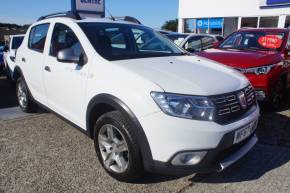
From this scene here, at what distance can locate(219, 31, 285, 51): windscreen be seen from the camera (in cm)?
624

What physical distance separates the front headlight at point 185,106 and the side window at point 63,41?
1.34m

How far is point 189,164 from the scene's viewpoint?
2816mm

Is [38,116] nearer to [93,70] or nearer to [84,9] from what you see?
[93,70]

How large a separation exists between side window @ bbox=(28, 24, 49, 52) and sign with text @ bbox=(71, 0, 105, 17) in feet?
25.5

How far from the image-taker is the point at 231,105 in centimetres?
297

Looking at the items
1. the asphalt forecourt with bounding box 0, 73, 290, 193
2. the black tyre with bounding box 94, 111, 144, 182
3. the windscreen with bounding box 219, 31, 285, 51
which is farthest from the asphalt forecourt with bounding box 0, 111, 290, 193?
the windscreen with bounding box 219, 31, 285, 51

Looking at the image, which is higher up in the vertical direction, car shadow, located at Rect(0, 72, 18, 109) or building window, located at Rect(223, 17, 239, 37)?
building window, located at Rect(223, 17, 239, 37)

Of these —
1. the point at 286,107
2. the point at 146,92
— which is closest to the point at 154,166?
the point at 146,92

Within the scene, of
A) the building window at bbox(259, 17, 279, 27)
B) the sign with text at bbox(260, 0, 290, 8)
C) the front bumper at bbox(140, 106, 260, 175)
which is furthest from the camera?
the building window at bbox(259, 17, 279, 27)

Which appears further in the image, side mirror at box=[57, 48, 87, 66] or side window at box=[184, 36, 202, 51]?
side window at box=[184, 36, 202, 51]

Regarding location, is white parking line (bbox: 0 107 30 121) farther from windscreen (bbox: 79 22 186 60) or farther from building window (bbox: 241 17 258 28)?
building window (bbox: 241 17 258 28)

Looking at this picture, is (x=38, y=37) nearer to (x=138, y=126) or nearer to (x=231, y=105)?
(x=138, y=126)

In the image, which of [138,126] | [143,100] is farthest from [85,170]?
[143,100]

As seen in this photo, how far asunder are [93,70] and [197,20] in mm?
22740
